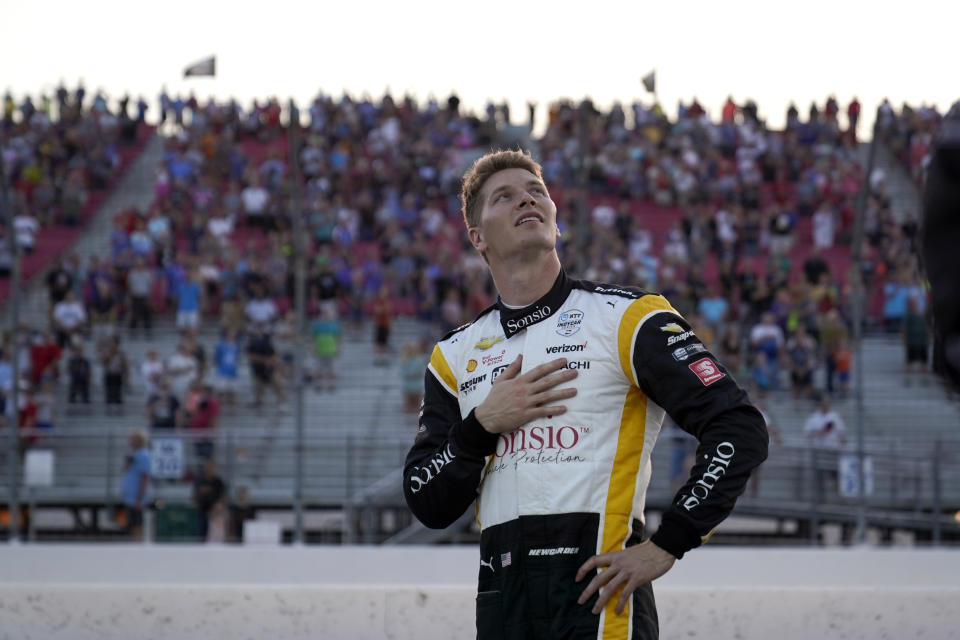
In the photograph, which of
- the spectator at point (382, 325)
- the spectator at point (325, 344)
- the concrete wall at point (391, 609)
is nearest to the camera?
the concrete wall at point (391, 609)

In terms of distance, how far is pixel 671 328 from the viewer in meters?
3.03

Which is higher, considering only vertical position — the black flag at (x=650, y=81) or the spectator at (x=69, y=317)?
the black flag at (x=650, y=81)

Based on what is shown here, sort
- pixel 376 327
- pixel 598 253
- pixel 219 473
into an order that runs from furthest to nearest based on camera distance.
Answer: pixel 598 253, pixel 376 327, pixel 219 473

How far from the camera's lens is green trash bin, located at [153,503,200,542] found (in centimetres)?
1205

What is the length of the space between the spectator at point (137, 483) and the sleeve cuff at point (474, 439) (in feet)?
32.5

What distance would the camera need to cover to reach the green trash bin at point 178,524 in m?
12.1

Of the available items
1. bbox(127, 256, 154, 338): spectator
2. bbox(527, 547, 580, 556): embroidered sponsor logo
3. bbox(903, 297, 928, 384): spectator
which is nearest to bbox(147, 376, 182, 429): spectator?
bbox(127, 256, 154, 338): spectator

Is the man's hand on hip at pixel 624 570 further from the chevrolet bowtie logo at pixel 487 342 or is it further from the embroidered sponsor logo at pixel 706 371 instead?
the chevrolet bowtie logo at pixel 487 342

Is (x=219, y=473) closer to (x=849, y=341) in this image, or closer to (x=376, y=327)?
(x=376, y=327)

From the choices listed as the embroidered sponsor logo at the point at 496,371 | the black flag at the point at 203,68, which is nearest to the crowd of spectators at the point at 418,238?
the black flag at the point at 203,68

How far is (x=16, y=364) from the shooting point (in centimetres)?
1273

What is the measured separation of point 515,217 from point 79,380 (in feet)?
44.7

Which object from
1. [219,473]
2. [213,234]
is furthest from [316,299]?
[219,473]

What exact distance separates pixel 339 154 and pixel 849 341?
10913 millimetres
